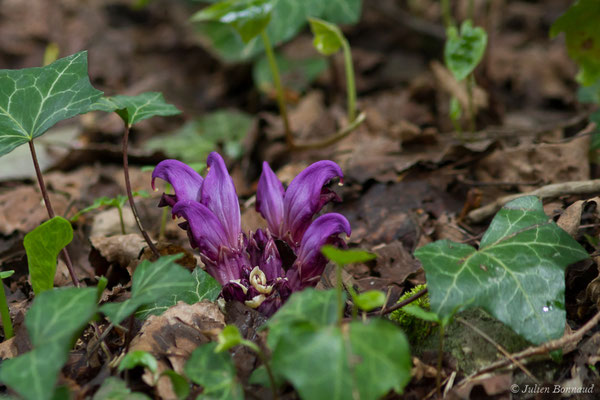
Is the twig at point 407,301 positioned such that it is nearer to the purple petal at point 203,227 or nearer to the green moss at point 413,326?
the green moss at point 413,326

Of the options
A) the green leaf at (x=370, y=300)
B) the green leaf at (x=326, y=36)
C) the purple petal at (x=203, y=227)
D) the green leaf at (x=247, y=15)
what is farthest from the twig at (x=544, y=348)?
the green leaf at (x=247, y=15)

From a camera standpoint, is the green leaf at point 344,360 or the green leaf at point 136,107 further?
the green leaf at point 136,107

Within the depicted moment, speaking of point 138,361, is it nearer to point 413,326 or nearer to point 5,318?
point 5,318

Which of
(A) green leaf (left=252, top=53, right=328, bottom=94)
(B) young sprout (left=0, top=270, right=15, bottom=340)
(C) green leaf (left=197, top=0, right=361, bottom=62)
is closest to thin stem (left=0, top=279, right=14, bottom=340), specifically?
(B) young sprout (left=0, top=270, right=15, bottom=340)

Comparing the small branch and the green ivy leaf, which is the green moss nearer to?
the small branch

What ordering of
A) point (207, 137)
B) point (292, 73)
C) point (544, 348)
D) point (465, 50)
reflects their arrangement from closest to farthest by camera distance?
1. point (544, 348)
2. point (465, 50)
3. point (207, 137)
4. point (292, 73)

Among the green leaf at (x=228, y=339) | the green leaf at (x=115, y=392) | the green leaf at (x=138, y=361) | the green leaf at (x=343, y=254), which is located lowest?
the green leaf at (x=115, y=392)

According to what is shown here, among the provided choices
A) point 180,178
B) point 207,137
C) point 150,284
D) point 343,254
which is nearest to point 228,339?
point 150,284

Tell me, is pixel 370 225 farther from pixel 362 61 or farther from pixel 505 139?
pixel 362 61
